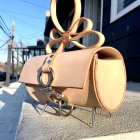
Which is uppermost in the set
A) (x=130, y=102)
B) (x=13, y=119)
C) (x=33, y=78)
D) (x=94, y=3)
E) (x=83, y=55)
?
(x=94, y=3)

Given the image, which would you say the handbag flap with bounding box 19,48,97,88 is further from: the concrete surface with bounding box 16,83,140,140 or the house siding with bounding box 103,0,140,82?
the house siding with bounding box 103,0,140,82

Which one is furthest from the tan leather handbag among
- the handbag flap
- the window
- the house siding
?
the window

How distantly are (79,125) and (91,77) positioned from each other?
28 cm

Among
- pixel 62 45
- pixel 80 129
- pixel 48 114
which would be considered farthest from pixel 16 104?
pixel 80 129

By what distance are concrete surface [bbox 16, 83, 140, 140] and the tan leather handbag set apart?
11 centimetres

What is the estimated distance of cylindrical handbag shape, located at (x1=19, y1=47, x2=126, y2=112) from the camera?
1438 millimetres

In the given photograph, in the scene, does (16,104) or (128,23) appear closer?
(16,104)

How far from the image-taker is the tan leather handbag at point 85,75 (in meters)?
1.44

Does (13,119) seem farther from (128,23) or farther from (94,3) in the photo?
(94,3)

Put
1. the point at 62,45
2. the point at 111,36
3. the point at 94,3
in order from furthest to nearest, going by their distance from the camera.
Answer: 1. the point at 94,3
2. the point at 111,36
3. the point at 62,45

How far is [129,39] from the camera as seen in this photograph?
4234 millimetres

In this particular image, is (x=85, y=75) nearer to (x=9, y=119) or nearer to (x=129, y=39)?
(x=9, y=119)

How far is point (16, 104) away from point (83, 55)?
186 centimetres

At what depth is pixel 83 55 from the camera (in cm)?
147
